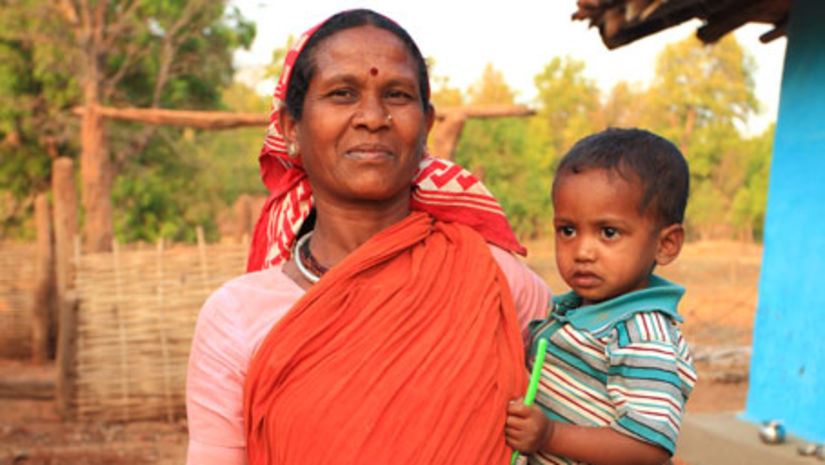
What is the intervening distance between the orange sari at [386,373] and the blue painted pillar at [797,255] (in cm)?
320

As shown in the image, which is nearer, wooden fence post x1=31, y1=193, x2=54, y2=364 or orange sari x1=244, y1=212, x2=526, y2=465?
orange sari x1=244, y1=212, x2=526, y2=465

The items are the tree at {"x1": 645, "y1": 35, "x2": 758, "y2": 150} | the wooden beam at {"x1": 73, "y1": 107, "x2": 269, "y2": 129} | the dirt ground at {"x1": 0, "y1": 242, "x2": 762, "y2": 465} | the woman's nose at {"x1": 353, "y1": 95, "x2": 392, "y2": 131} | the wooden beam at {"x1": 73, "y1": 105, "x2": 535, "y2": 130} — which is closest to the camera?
the woman's nose at {"x1": 353, "y1": 95, "x2": 392, "y2": 131}

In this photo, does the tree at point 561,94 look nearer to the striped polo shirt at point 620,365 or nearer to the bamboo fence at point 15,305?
the bamboo fence at point 15,305

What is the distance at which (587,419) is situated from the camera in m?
1.58

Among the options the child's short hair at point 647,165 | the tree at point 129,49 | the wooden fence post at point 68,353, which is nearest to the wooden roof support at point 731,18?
the child's short hair at point 647,165

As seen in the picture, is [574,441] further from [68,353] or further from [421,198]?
[68,353]

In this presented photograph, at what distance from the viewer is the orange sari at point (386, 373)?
4.67 feet

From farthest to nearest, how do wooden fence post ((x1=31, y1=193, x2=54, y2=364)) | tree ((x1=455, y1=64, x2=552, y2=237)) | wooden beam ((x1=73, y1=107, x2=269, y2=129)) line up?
tree ((x1=455, y1=64, x2=552, y2=237))
wooden fence post ((x1=31, y1=193, x2=54, y2=364))
wooden beam ((x1=73, y1=107, x2=269, y2=129))

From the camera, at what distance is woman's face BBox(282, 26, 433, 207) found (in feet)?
5.12

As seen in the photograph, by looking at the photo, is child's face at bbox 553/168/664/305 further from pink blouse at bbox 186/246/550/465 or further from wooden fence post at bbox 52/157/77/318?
wooden fence post at bbox 52/157/77/318

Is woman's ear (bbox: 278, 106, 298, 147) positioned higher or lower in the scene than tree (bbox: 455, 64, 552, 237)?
higher

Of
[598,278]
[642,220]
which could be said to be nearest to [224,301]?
[598,278]

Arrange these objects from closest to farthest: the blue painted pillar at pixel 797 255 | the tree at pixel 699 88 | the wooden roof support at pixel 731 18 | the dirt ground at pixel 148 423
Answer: the blue painted pillar at pixel 797 255, the wooden roof support at pixel 731 18, the dirt ground at pixel 148 423, the tree at pixel 699 88

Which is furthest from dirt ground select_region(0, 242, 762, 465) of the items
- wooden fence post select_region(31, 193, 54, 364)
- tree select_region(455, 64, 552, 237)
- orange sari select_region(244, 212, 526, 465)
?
tree select_region(455, 64, 552, 237)
